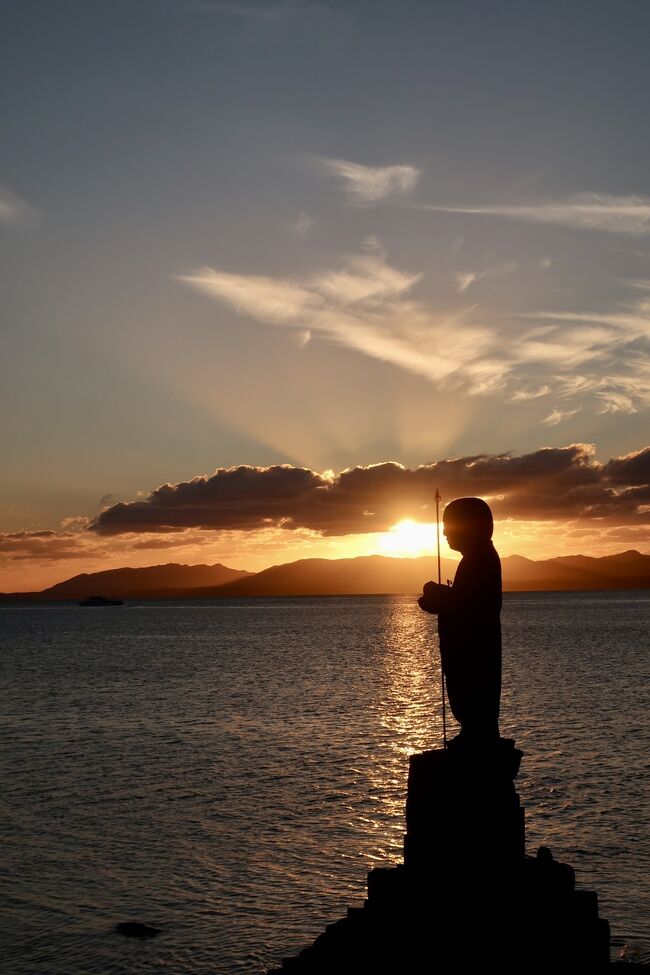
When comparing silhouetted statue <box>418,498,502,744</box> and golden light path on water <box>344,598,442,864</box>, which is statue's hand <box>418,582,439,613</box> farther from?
golden light path on water <box>344,598,442,864</box>

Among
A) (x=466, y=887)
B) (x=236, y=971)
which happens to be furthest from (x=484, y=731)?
(x=236, y=971)

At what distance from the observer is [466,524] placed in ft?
44.5

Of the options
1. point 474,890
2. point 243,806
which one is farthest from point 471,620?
point 243,806

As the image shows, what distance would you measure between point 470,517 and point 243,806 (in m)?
20.9

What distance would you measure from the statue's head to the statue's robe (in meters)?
0.12

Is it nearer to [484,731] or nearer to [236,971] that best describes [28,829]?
[236,971]

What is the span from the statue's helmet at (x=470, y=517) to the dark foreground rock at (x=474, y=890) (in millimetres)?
2906

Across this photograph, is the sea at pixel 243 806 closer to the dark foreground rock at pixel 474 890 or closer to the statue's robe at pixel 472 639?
the dark foreground rock at pixel 474 890

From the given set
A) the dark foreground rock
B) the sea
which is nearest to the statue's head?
the dark foreground rock

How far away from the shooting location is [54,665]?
96.8 m

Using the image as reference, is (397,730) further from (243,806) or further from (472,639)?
(472,639)

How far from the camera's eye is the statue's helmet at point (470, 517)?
13.5 m

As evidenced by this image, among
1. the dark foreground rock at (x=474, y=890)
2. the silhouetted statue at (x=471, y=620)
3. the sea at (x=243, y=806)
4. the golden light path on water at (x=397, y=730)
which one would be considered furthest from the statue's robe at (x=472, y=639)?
the golden light path on water at (x=397, y=730)

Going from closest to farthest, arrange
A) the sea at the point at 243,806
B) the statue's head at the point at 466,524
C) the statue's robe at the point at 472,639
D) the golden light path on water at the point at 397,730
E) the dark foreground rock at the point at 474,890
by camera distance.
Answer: the dark foreground rock at the point at 474,890
the statue's robe at the point at 472,639
the statue's head at the point at 466,524
the sea at the point at 243,806
the golden light path on water at the point at 397,730
